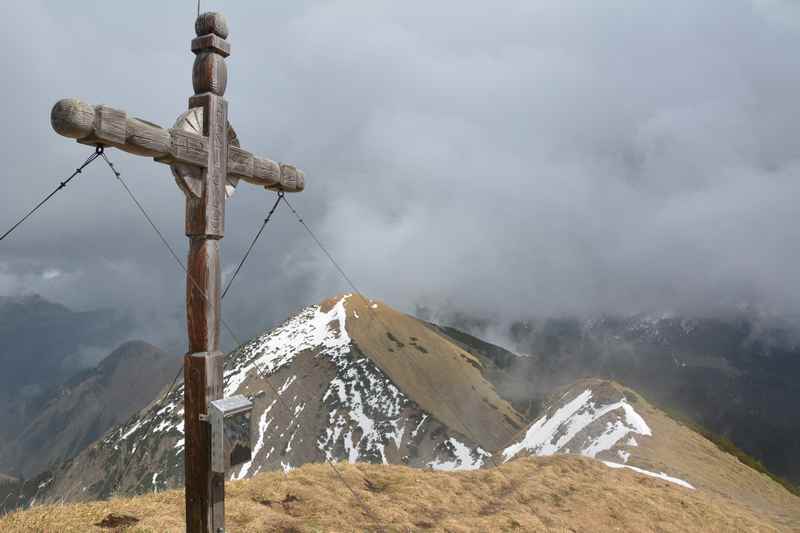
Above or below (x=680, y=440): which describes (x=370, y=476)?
above

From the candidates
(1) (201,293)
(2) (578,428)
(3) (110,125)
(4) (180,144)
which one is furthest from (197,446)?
(2) (578,428)

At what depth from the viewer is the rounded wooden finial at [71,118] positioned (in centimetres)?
733

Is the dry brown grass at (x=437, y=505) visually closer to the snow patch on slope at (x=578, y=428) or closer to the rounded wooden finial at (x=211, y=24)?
the rounded wooden finial at (x=211, y=24)

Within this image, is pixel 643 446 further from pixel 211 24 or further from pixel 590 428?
pixel 211 24

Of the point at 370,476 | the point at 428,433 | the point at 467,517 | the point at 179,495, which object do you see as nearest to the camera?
the point at 179,495

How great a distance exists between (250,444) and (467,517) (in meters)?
8.85

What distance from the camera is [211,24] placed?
368 inches

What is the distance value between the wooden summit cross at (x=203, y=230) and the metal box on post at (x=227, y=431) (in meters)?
0.28

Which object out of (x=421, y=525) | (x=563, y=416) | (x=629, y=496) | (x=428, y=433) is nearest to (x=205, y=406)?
(x=421, y=525)

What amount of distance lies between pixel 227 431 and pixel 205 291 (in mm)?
2251

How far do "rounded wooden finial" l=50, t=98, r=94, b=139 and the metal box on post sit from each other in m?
4.38

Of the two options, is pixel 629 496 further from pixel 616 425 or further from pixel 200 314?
pixel 616 425

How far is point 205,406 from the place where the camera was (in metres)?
9.02

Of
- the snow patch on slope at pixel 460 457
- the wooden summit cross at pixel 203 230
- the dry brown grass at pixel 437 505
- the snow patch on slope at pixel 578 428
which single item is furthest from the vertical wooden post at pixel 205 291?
the snow patch on slope at pixel 460 457
